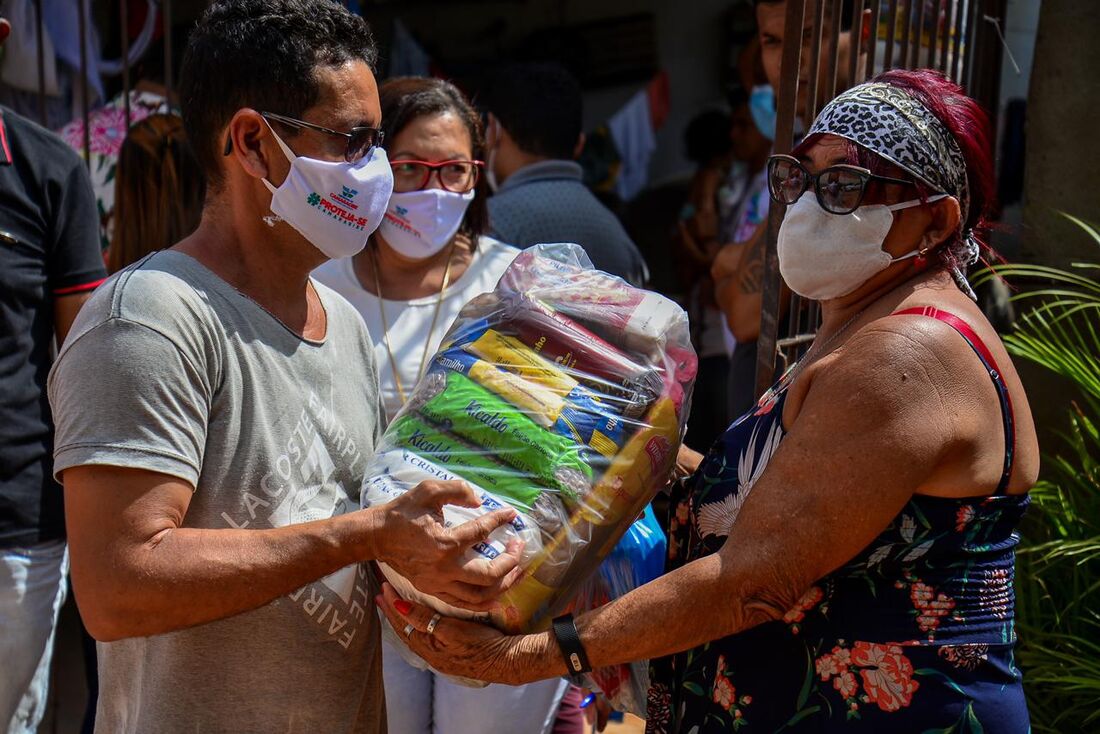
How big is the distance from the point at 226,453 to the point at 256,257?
373mm

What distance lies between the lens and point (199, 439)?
1.70 metres

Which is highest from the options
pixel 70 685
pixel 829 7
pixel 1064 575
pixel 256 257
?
pixel 829 7

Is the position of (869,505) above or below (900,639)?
above

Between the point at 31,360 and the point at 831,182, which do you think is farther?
the point at 31,360

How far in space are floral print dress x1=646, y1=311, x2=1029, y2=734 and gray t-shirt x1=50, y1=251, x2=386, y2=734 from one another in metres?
0.71

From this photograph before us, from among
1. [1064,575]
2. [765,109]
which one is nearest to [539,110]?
[765,109]

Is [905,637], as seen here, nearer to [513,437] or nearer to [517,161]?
[513,437]

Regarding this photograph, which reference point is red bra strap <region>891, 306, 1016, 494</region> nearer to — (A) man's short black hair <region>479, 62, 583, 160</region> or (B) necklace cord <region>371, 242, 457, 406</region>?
(B) necklace cord <region>371, 242, 457, 406</region>

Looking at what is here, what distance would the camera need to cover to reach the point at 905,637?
1.86 m

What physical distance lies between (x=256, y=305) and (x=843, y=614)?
1121mm

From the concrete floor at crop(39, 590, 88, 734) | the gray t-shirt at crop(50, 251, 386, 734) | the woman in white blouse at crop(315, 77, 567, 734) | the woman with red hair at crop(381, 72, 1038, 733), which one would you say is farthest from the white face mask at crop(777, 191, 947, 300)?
the concrete floor at crop(39, 590, 88, 734)

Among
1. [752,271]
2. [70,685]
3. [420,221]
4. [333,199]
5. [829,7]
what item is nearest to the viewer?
[333,199]

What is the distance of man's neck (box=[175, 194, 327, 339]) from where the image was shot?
Result: 74.7 inches

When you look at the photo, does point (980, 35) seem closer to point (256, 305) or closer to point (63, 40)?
point (256, 305)
